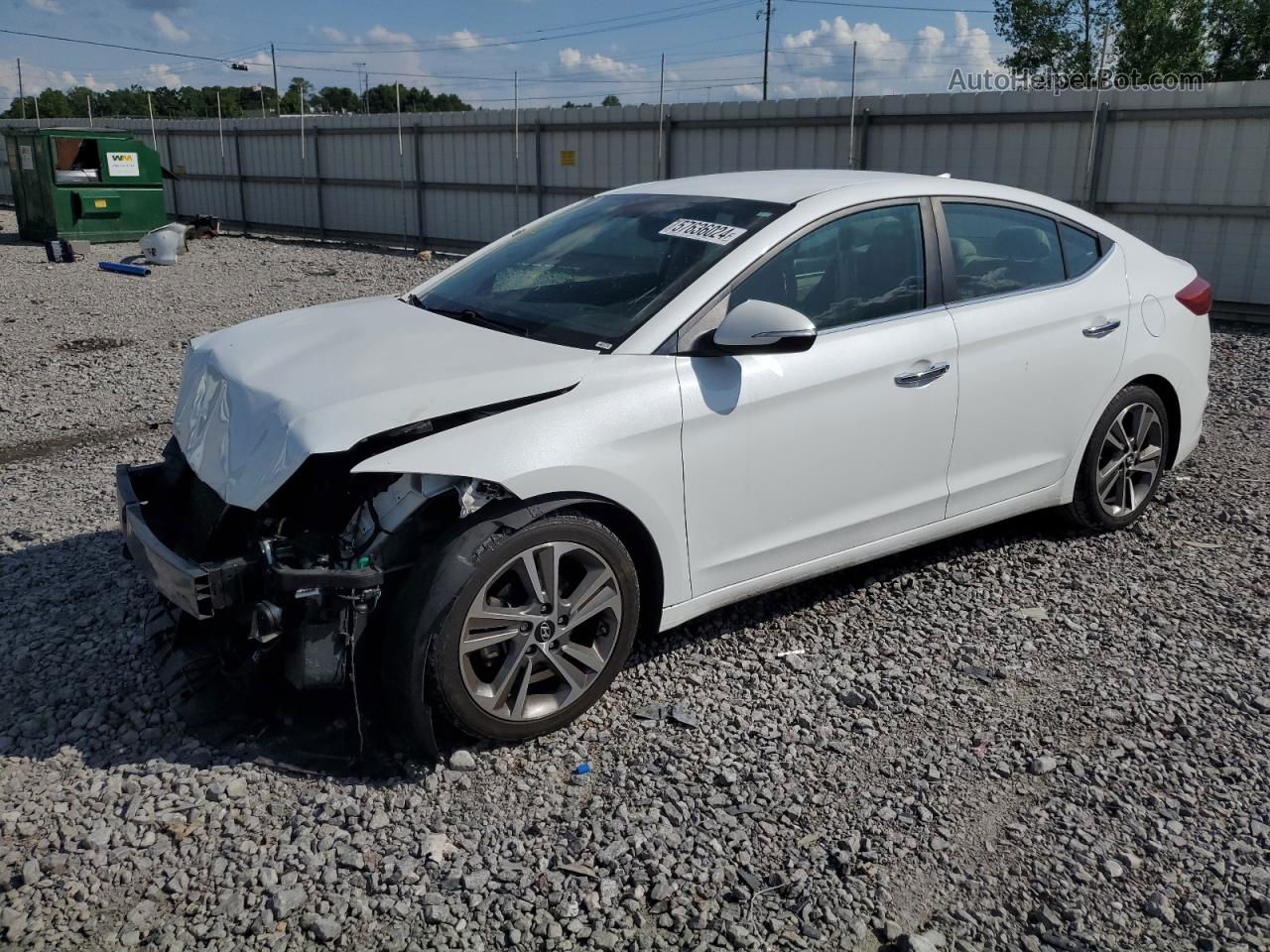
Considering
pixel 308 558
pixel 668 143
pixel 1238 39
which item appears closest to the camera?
pixel 308 558

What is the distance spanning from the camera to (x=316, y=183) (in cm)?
2295

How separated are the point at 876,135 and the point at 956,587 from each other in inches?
432

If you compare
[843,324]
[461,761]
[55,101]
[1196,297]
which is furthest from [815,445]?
[55,101]

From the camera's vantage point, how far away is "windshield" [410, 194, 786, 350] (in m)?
3.83

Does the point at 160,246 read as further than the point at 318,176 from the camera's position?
No

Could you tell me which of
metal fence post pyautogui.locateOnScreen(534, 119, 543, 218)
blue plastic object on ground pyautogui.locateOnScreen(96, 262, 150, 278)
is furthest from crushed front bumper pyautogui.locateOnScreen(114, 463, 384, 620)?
metal fence post pyautogui.locateOnScreen(534, 119, 543, 218)

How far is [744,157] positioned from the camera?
1598cm

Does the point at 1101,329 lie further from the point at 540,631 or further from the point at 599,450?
the point at 540,631

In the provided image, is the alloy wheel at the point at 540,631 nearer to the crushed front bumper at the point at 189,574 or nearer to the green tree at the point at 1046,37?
the crushed front bumper at the point at 189,574

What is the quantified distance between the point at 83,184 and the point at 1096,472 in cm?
2035

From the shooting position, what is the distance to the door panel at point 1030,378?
438cm

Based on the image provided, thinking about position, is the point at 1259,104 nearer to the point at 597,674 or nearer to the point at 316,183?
the point at 597,674

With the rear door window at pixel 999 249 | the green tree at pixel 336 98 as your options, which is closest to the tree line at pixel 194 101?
the green tree at pixel 336 98

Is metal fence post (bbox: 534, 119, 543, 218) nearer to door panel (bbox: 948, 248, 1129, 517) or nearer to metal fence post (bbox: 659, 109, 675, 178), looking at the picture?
metal fence post (bbox: 659, 109, 675, 178)
